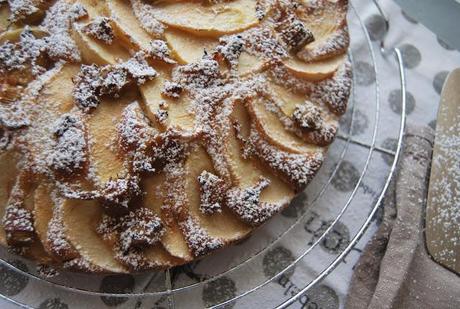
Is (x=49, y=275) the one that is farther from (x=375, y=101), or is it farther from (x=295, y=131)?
(x=375, y=101)

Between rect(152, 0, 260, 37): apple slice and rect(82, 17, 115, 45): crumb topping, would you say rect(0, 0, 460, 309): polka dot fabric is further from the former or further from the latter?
rect(82, 17, 115, 45): crumb topping

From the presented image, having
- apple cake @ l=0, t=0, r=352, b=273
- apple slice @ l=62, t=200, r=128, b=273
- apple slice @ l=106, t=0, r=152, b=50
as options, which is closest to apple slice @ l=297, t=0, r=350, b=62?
apple cake @ l=0, t=0, r=352, b=273

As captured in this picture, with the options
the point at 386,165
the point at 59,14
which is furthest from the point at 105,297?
the point at 386,165

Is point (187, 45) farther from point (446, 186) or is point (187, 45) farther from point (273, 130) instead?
point (446, 186)

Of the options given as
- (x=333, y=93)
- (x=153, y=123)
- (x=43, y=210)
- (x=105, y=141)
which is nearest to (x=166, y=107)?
(x=153, y=123)

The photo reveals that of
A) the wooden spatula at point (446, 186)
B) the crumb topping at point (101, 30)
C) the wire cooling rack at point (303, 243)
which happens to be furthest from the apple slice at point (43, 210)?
the wooden spatula at point (446, 186)

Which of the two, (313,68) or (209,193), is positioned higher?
(313,68)

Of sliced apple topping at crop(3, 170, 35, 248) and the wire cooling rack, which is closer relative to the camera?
sliced apple topping at crop(3, 170, 35, 248)
